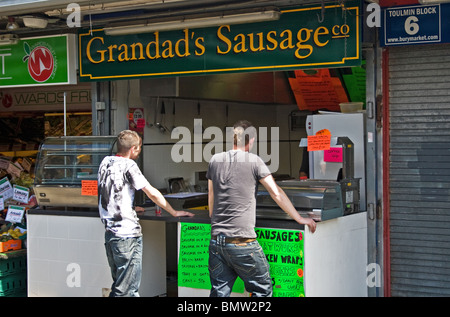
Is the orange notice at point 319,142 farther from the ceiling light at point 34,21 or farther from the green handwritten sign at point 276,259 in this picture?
the ceiling light at point 34,21

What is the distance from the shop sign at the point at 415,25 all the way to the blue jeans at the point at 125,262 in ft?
10.2

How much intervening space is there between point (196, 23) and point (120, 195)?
2.27 meters

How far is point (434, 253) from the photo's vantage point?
623 centimetres

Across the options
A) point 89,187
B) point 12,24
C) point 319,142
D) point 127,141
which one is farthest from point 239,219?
point 12,24

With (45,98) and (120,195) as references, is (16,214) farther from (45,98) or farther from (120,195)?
(45,98)

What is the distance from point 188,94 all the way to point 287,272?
402cm

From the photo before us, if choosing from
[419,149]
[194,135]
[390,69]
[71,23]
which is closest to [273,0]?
[390,69]

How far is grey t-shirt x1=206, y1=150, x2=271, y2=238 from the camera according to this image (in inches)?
203

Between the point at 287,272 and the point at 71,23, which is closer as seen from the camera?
the point at 287,272

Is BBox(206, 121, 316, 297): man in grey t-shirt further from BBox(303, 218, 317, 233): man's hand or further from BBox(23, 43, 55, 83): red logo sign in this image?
BBox(23, 43, 55, 83): red logo sign

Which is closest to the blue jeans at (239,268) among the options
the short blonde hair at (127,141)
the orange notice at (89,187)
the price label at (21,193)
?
the short blonde hair at (127,141)

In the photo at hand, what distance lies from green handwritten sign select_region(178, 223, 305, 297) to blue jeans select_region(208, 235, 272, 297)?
0.81 feet

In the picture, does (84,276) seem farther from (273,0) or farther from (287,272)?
(273,0)

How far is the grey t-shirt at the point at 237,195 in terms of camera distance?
16.9ft
